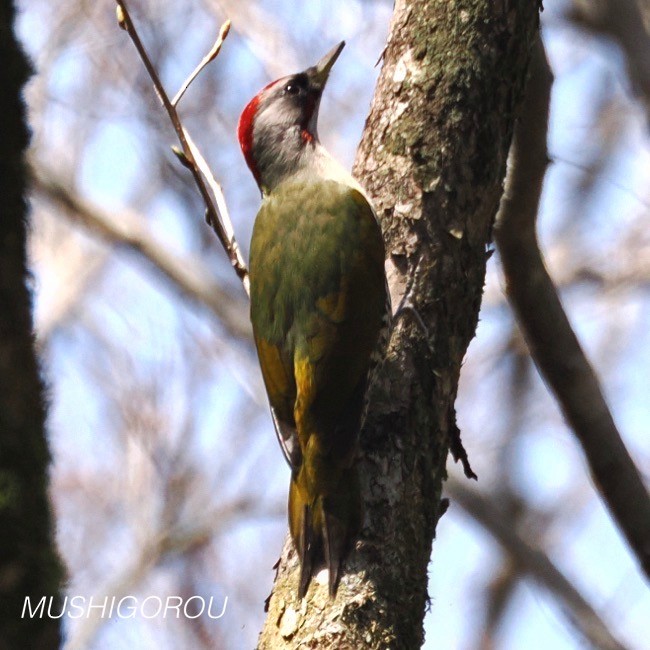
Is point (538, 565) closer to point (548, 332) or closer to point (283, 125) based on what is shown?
point (548, 332)

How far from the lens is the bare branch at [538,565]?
5.64 metres

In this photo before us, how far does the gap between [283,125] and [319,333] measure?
63.1 inches

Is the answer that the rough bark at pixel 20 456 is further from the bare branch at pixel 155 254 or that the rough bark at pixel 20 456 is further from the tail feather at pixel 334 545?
the bare branch at pixel 155 254

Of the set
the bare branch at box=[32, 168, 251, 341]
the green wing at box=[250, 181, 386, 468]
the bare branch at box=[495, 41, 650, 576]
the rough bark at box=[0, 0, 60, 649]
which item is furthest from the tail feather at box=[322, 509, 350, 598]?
the bare branch at box=[32, 168, 251, 341]

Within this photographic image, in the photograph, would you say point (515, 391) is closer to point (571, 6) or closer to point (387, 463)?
point (571, 6)

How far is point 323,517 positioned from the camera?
343cm

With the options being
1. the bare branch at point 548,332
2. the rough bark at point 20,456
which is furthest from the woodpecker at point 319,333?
the rough bark at point 20,456

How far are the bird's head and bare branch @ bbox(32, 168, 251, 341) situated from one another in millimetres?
1875

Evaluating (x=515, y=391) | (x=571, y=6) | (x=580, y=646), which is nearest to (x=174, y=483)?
(x=515, y=391)

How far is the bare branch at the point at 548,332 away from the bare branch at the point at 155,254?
2.89m

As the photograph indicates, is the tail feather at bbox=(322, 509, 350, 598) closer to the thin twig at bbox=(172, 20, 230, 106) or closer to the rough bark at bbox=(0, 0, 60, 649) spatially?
the rough bark at bbox=(0, 0, 60, 649)

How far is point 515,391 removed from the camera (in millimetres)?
10023

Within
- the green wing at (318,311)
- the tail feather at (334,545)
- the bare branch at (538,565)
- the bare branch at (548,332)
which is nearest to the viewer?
the tail feather at (334,545)

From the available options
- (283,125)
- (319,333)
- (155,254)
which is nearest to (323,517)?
(319,333)
